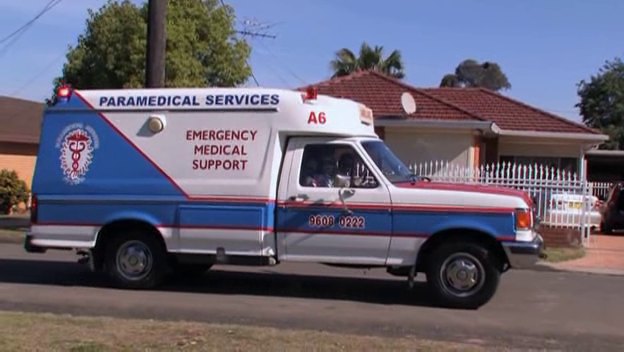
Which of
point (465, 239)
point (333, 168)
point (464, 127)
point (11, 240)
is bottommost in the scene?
point (11, 240)

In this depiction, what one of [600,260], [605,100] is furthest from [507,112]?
[605,100]

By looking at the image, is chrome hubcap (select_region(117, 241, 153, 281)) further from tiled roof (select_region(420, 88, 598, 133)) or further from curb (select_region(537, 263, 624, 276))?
tiled roof (select_region(420, 88, 598, 133))

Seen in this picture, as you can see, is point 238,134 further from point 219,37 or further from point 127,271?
point 219,37

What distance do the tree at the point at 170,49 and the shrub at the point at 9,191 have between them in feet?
11.1

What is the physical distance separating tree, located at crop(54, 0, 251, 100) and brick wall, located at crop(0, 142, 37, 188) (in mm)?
3292

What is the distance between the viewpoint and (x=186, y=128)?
10594 millimetres

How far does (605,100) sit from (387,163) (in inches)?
1824

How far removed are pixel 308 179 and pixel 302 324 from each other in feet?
6.97

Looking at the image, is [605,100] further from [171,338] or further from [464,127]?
[171,338]

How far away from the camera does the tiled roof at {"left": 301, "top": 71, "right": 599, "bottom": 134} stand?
21.3 m

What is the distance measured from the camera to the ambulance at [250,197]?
386 inches

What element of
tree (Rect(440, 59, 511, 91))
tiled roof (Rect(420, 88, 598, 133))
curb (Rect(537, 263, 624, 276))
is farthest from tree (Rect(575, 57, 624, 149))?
curb (Rect(537, 263, 624, 276))

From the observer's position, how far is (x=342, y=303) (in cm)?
1010

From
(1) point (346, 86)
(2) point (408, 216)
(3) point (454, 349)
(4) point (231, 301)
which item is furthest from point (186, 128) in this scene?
(1) point (346, 86)
